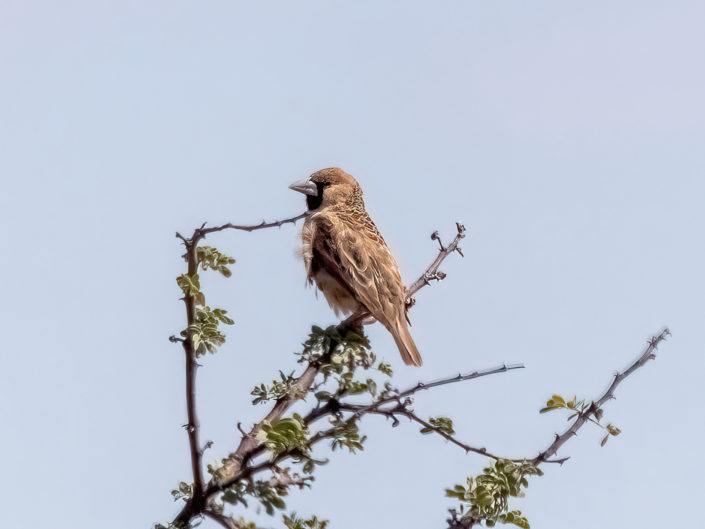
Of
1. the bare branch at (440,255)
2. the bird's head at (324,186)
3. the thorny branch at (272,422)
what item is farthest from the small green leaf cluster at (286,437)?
the bird's head at (324,186)

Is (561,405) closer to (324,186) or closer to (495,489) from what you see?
(495,489)

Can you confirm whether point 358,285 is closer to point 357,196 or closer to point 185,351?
point 357,196

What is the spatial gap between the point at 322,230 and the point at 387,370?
7.80ft

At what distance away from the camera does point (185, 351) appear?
9.79ft

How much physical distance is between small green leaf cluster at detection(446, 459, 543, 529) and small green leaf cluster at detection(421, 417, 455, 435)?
0.58ft

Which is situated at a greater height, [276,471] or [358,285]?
[358,285]

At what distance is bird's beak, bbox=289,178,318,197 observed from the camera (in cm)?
666

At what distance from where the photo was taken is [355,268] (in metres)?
5.52

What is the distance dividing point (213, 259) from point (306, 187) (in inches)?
139

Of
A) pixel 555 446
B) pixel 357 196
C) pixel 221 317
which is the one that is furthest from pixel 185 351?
pixel 357 196

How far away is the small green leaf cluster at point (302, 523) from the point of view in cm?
297

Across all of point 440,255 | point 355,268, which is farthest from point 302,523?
point 355,268

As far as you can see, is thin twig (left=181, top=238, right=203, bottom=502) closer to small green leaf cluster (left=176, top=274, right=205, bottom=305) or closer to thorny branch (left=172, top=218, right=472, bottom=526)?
thorny branch (left=172, top=218, right=472, bottom=526)

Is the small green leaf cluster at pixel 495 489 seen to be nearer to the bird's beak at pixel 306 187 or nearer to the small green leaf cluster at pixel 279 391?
the small green leaf cluster at pixel 279 391
